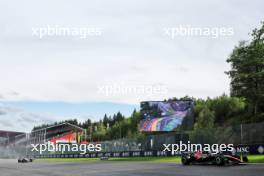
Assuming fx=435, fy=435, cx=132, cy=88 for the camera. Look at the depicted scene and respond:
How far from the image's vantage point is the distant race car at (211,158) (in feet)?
85.0

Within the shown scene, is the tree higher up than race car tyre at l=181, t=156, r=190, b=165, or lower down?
higher up

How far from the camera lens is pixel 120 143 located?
6041cm

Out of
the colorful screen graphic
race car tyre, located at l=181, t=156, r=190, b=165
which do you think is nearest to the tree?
the colorful screen graphic

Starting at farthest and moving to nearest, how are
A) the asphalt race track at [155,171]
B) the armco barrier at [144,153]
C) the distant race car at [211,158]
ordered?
the armco barrier at [144,153]
the distant race car at [211,158]
the asphalt race track at [155,171]

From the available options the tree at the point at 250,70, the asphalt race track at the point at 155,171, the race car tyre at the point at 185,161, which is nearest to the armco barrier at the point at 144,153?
the race car tyre at the point at 185,161

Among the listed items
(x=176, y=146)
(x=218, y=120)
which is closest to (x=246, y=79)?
(x=176, y=146)

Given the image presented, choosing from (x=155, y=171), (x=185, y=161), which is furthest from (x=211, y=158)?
(x=155, y=171)

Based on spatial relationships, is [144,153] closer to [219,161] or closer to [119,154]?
[119,154]

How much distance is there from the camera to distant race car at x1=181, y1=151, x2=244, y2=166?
2591cm

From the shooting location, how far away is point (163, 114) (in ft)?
207

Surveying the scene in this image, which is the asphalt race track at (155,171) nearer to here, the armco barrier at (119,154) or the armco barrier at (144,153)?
the armco barrier at (144,153)

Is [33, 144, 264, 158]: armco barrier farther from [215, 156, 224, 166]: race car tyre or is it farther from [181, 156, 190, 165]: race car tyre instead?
[215, 156, 224, 166]: race car tyre

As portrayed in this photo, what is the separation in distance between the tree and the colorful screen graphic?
10.8 metres

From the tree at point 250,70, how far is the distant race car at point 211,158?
2294 cm
